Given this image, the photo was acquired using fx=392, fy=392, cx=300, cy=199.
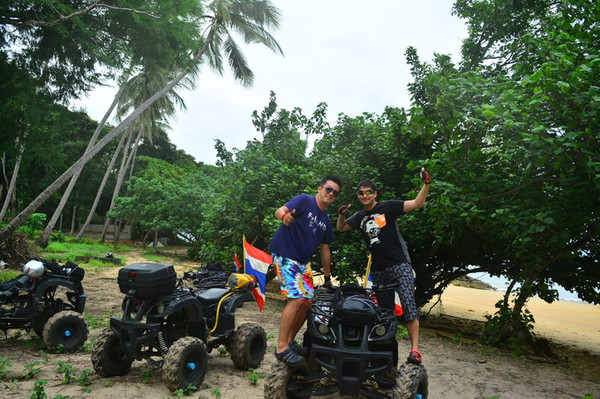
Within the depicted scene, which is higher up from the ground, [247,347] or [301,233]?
[301,233]

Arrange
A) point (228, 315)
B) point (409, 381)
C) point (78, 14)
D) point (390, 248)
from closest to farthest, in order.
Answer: point (409, 381) < point (390, 248) < point (228, 315) < point (78, 14)

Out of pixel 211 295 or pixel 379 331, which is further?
pixel 211 295

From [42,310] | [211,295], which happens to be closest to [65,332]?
[42,310]

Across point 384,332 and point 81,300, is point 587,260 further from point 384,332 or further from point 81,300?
point 81,300

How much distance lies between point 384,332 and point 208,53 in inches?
756

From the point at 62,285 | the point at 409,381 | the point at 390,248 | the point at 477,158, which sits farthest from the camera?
the point at 477,158

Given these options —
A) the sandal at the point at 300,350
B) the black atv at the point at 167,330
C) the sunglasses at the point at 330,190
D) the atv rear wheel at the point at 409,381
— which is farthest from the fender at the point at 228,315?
the atv rear wheel at the point at 409,381

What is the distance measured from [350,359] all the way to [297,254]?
1.09 m

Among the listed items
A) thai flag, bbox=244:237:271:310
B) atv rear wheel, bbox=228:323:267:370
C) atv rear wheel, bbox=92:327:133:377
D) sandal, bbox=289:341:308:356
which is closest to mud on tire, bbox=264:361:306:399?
sandal, bbox=289:341:308:356

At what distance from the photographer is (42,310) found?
531 cm

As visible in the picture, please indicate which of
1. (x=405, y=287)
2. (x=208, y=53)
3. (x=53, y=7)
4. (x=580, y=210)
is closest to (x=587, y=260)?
(x=580, y=210)

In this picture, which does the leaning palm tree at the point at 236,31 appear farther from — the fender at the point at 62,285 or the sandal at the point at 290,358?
the sandal at the point at 290,358

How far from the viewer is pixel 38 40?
9.32m

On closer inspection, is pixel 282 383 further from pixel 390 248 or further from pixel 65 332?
pixel 65 332
